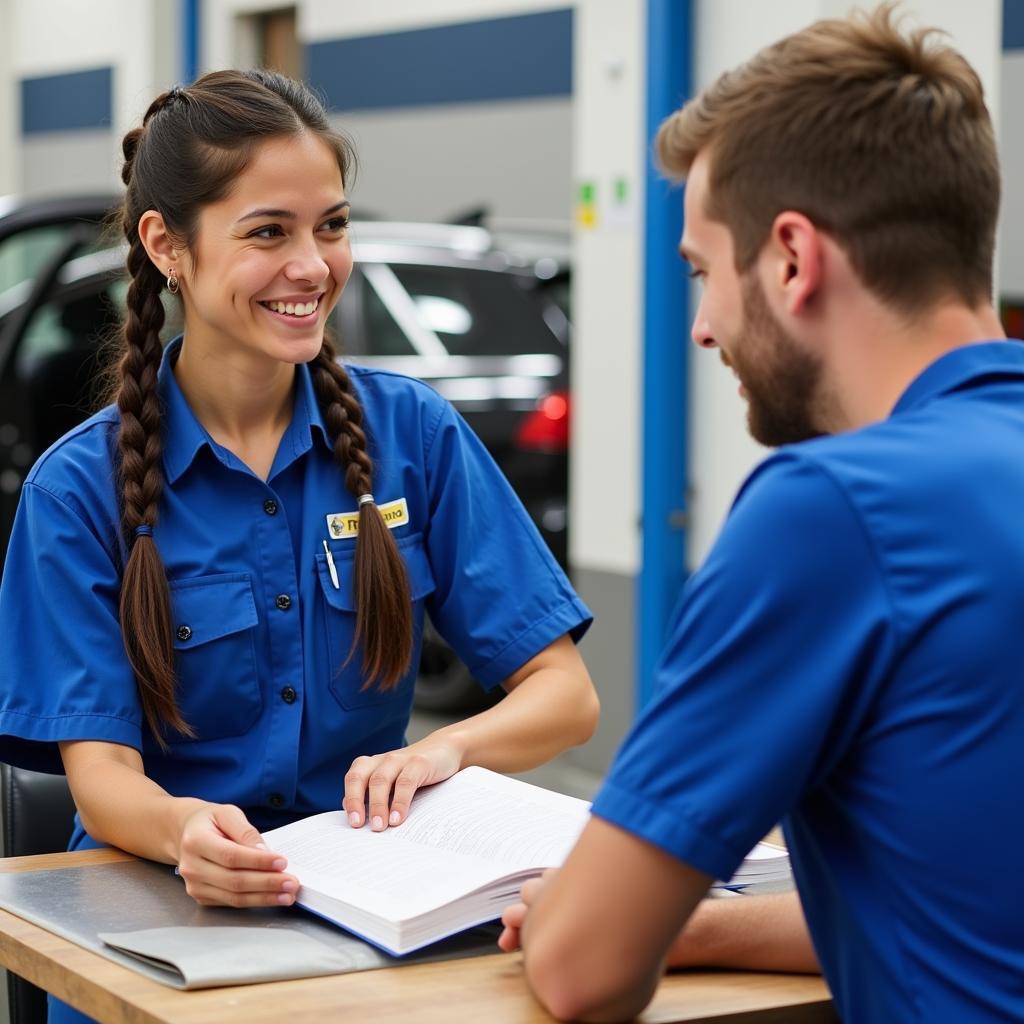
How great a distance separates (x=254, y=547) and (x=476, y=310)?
3.62m

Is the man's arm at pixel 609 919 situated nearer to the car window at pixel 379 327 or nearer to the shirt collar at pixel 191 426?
the shirt collar at pixel 191 426

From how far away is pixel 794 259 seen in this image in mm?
1259

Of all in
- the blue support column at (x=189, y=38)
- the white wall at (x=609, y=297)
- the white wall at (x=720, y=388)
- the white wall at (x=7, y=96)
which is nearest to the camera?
the white wall at (x=720, y=388)

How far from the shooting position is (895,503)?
1.15m

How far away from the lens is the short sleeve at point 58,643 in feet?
6.07

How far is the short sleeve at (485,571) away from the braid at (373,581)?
83mm

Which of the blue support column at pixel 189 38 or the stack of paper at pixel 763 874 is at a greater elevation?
the blue support column at pixel 189 38

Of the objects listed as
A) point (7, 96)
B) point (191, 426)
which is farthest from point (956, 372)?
point (7, 96)

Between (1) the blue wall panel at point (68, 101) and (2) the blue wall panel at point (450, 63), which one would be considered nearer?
(2) the blue wall panel at point (450, 63)

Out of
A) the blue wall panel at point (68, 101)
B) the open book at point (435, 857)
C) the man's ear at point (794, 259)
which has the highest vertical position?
the blue wall panel at point (68, 101)

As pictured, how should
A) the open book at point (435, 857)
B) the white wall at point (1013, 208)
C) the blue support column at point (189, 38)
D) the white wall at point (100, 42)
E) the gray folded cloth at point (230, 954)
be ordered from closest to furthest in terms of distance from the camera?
the gray folded cloth at point (230, 954)
the open book at point (435, 857)
the white wall at point (1013, 208)
the blue support column at point (189, 38)
the white wall at point (100, 42)

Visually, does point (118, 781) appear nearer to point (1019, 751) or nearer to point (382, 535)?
point (382, 535)

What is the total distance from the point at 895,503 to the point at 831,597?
0.08 metres

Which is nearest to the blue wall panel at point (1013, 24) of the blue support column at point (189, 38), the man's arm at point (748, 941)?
the man's arm at point (748, 941)
